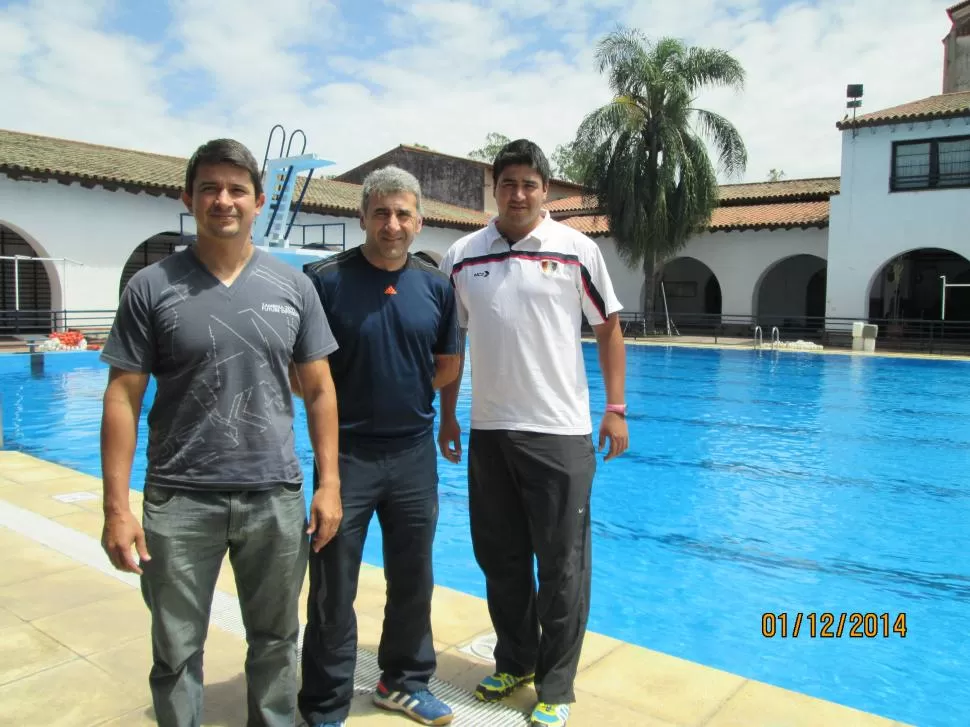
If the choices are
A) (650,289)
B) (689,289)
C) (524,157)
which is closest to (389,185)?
(524,157)

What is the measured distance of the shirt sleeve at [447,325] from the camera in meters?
2.74

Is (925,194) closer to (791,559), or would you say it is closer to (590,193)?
(590,193)

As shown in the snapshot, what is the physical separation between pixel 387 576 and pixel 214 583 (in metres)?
0.67

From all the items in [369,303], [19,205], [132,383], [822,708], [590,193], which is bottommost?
[822,708]

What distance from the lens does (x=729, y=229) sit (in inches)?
1055

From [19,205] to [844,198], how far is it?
73.9ft

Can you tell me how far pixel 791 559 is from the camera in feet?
18.6

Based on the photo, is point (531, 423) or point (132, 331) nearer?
point (132, 331)

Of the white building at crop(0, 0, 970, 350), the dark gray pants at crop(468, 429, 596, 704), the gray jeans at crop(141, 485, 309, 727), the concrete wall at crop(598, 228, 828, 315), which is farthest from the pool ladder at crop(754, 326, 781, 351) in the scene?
the gray jeans at crop(141, 485, 309, 727)

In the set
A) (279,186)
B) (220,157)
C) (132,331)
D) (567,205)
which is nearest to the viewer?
(132,331)

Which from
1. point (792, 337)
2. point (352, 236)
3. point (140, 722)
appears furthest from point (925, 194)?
point (140, 722)

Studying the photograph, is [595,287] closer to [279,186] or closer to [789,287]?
[279,186]

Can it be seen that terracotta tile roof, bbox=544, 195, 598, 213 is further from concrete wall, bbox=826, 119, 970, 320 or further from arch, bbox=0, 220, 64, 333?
arch, bbox=0, 220, 64, 333

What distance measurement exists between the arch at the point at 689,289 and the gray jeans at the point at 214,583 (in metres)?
29.9
